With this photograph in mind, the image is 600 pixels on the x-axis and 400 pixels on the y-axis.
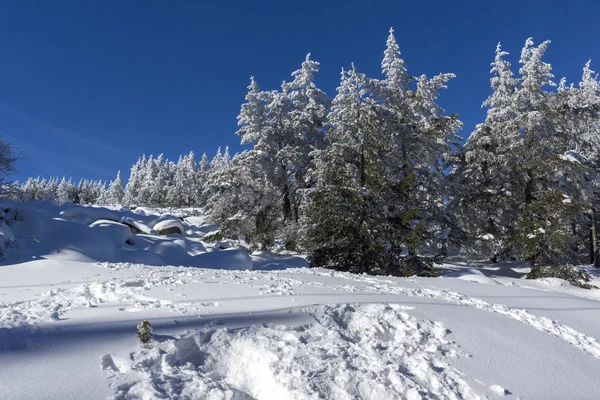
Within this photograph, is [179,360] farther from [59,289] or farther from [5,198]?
[5,198]

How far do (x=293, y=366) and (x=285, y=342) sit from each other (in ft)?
1.40

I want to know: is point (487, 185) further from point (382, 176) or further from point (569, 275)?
point (382, 176)

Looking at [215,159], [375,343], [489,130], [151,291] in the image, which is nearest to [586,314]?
[375,343]

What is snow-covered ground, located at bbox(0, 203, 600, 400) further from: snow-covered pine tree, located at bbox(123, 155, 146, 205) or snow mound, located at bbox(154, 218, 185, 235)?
snow-covered pine tree, located at bbox(123, 155, 146, 205)

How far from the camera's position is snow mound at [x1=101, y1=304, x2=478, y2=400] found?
295 cm

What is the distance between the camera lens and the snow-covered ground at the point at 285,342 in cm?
297

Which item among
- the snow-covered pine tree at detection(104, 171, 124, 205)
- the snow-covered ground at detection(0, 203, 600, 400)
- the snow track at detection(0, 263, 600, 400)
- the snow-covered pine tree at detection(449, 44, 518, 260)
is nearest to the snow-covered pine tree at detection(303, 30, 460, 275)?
the snow-covered pine tree at detection(449, 44, 518, 260)

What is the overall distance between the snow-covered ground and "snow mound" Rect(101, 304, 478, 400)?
0.01 m

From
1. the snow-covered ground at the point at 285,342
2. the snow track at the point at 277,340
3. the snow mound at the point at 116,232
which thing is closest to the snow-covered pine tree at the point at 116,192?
the snow mound at the point at 116,232

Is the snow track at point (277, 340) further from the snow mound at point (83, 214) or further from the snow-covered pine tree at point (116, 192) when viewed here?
the snow-covered pine tree at point (116, 192)

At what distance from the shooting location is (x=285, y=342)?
12.2 feet

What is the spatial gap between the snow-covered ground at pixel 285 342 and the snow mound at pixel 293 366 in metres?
0.01

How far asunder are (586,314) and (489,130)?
14917mm

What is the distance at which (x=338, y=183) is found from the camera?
41.8 ft
